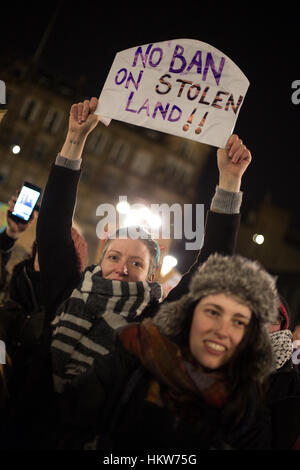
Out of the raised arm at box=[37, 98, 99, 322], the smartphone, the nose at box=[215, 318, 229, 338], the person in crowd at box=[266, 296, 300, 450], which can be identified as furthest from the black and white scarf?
the smartphone

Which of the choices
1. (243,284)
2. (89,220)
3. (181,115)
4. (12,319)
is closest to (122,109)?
(181,115)

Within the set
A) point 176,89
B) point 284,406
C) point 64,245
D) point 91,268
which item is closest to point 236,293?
point 284,406

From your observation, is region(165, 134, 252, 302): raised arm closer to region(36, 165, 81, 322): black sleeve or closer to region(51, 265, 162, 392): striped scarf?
region(51, 265, 162, 392): striped scarf

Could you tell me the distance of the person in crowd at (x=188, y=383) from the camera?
2.24 meters

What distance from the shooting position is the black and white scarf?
3.22 meters

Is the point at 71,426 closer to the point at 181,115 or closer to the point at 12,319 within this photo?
the point at 12,319

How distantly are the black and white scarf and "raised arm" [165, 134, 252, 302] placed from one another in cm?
85

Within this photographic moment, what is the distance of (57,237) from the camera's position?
303cm

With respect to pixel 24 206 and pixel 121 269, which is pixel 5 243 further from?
pixel 121 269

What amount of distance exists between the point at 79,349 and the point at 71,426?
53 cm
